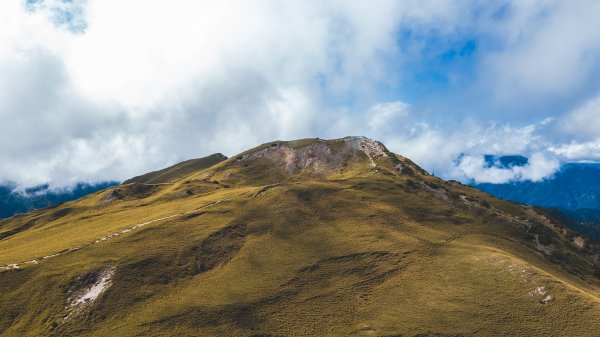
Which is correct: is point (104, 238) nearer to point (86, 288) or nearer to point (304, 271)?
point (86, 288)

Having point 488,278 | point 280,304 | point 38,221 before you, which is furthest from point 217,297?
point 38,221

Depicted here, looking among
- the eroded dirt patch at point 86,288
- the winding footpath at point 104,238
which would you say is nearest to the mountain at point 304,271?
the eroded dirt patch at point 86,288

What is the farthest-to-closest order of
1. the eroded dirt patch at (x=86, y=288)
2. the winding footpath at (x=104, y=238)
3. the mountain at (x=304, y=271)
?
the winding footpath at (x=104, y=238)
the eroded dirt patch at (x=86, y=288)
the mountain at (x=304, y=271)

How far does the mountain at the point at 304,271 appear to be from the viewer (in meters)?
83.3

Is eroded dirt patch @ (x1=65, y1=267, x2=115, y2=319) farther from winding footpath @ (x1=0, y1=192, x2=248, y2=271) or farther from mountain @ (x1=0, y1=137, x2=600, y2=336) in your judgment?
winding footpath @ (x1=0, y1=192, x2=248, y2=271)

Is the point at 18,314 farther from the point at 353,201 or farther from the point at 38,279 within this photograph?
the point at 353,201

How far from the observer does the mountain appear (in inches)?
3280

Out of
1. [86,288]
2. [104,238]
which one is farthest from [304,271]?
[104,238]

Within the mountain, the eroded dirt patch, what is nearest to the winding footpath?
the mountain

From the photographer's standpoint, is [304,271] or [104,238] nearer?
[304,271]

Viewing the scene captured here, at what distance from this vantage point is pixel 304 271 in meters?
103

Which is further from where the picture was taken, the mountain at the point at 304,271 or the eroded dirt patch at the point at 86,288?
the eroded dirt patch at the point at 86,288

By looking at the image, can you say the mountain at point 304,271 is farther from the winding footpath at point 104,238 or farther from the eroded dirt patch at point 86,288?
the winding footpath at point 104,238

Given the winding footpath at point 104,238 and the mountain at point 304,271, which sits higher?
the winding footpath at point 104,238
